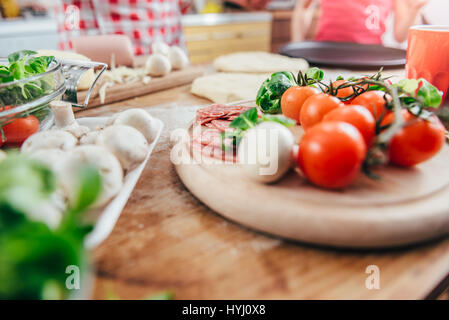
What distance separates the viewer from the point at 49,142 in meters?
0.51

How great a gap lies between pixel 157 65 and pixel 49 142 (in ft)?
2.56

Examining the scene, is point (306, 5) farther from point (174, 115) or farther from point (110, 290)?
point (110, 290)

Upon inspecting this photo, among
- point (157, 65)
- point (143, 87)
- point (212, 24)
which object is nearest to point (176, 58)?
point (157, 65)

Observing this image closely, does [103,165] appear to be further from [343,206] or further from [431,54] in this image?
[431,54]

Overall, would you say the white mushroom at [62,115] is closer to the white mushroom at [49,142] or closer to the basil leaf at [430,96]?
the white mushroom at [49,142]

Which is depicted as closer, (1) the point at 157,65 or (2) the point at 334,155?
(2) the point at 334,155

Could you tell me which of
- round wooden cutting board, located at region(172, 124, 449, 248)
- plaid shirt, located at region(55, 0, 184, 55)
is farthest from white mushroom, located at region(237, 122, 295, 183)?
plaid shirt, located at region(55, 0, 184, 55)

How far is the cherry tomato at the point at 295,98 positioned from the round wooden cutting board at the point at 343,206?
0.25 m

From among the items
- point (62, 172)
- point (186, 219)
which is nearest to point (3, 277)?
point (62, 172)

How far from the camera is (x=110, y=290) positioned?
396 millimetres

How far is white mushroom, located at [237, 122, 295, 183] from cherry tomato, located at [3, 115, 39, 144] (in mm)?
428

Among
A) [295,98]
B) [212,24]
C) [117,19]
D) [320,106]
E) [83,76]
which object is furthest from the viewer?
[212,24]

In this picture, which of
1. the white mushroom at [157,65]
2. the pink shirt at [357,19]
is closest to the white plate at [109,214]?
the white mushroom at [157,65]

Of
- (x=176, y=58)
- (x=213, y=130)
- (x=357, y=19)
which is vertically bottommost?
(x=213, y=130)
